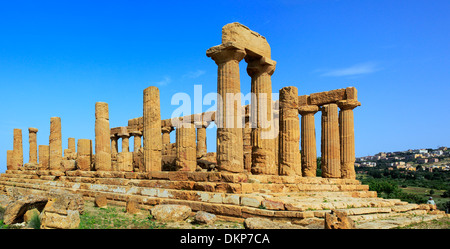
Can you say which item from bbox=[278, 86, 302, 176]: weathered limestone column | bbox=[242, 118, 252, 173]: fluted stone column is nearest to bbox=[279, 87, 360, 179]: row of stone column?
bbox=[278, 86, 302, 176]: weathered limestone column

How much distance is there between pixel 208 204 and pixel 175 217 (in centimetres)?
128

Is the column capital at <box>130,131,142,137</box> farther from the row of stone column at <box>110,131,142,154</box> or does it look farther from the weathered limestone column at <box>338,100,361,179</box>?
the weathered limestone column at <box>338,100,361,179</box>

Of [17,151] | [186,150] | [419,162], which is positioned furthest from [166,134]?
[419,162]

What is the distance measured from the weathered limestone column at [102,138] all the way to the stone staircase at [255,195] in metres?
1.24

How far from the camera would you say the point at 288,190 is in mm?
13672

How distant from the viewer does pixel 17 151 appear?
3241cm

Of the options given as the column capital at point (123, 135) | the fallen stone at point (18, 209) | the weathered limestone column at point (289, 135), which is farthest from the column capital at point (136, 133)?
the fallen stone at point (18, 209)

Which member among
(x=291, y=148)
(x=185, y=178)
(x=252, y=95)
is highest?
(x=252, y=95)

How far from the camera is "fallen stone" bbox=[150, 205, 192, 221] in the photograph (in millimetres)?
10750

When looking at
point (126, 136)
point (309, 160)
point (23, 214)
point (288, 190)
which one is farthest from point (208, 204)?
point (126, 136)

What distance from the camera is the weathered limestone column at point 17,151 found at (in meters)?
32.3

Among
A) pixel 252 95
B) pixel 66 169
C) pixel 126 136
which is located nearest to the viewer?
pixel 252 95
